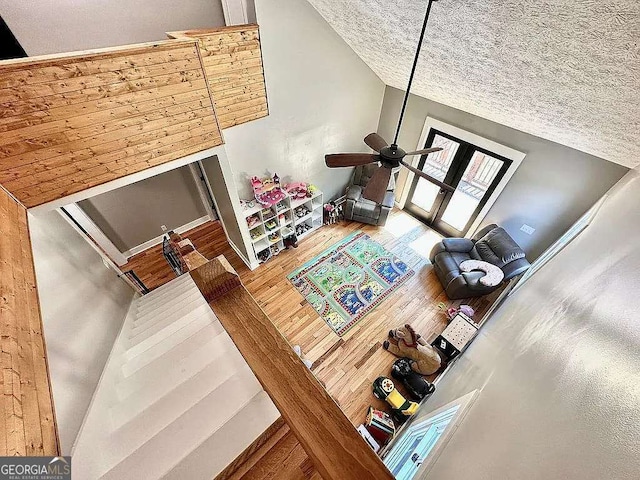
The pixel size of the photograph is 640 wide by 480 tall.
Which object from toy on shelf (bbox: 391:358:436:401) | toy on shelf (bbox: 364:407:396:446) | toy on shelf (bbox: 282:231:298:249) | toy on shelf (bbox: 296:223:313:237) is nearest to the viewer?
toy on shelf (bbox: 364:407:396:446)

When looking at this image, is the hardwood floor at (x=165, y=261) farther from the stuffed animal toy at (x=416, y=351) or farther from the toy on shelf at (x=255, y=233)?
the stuffed animal toy at (x=416, y=351)

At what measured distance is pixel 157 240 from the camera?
15.8 ft

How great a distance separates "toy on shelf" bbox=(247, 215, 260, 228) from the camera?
4176 millimetres

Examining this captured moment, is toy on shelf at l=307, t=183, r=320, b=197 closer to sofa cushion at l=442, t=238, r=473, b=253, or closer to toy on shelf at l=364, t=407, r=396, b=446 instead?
sofa cushion at l=442, t=238, r=473, b=253

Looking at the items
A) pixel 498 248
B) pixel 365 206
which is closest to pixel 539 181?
pixel 498 248

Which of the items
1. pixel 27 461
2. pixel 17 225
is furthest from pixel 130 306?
pixel 27 461

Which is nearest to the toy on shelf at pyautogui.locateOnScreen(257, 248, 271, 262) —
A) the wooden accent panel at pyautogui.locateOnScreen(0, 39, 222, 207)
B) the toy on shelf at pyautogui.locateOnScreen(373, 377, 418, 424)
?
the wooden accent panel at pyautogui.locateOnScreen(0, 39, 222, 207)

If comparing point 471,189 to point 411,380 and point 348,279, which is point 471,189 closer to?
point 348,279

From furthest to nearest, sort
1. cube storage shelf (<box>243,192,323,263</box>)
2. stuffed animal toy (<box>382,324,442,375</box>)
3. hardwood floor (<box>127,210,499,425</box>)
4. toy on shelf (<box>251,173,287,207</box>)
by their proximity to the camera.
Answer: cube storage shelf (<box>243,192,323,263</box>) → toy on shelf (<box>251,173,287,207</box>) → hardwood floor (<box>127,210,499,425</box>) → stuffed animal toy (<box>382,324,442,375</box>)

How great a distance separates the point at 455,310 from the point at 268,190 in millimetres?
3429

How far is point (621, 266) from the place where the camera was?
2.84 feet

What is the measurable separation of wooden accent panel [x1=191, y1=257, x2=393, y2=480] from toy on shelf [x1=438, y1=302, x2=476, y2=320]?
3.69m

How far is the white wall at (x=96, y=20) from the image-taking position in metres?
2.28

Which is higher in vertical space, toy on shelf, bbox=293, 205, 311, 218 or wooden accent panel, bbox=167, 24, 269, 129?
wooden accent panel, bbox=167, 24, 269, 129
